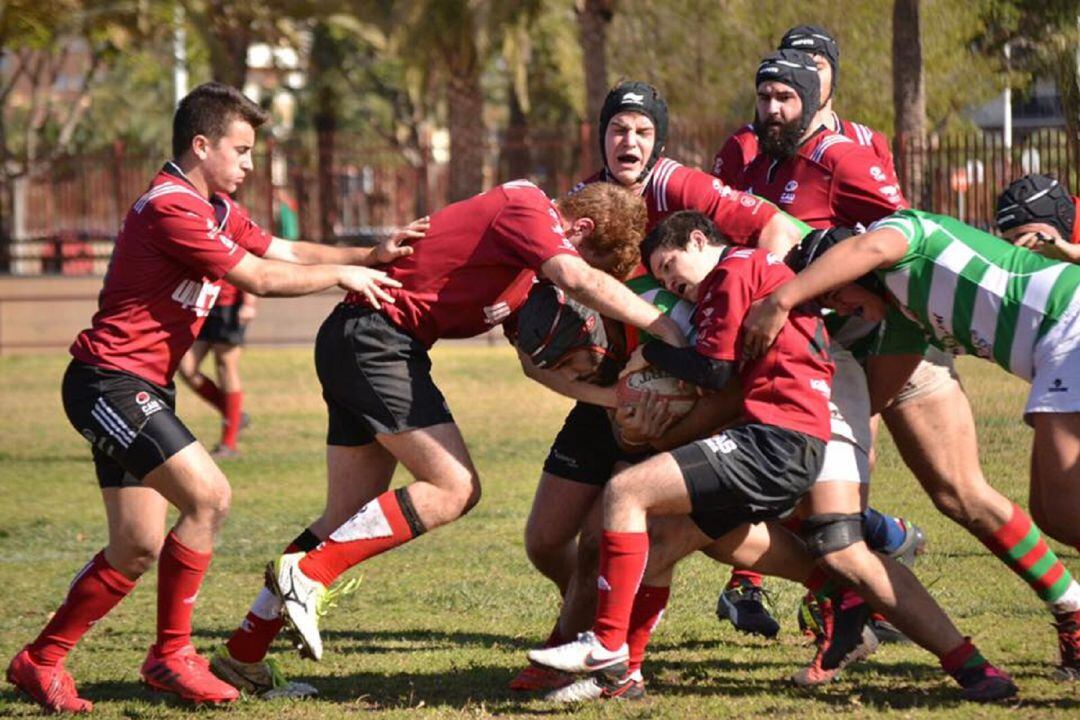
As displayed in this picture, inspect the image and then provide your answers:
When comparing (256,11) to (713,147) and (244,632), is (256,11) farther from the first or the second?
(244,632)

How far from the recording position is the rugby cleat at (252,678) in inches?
241

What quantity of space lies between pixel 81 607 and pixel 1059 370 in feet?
11.8

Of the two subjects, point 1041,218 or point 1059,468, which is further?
point 1041,218

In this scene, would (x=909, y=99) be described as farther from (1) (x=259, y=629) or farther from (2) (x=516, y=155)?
(1) (x=259, y=629)

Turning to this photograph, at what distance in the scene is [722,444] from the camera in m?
5.41

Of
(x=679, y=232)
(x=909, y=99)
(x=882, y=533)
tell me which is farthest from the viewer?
(x=909, y=99)

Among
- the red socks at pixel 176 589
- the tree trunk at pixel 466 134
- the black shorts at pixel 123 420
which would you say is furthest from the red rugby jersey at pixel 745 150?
the tree trunk at pixel 466 134

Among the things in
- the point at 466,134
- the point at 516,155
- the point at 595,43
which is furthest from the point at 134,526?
the point at 466,134

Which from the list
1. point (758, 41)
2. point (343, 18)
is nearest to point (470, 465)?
point (758, 41)

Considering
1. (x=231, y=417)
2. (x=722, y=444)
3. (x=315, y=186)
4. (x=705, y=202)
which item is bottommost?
(x=231, y=417)

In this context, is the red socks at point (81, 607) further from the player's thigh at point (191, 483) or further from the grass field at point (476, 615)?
the player's thigh at point (191, 483)

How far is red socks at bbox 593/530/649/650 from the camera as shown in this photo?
5445 mm

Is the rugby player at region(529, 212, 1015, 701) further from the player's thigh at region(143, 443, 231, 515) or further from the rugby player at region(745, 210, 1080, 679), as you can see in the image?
the player's thigh at region(143, 443, 231, 515)

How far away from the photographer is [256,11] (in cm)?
2884
